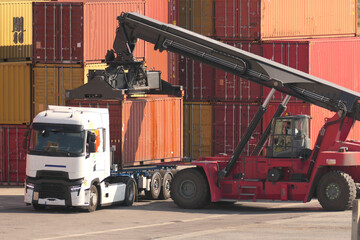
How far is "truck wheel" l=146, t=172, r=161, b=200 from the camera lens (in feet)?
92.0

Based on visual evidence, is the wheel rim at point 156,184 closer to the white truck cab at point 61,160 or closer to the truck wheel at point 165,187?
the truck wheel at point 165,187

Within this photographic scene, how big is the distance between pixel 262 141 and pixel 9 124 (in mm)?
11255

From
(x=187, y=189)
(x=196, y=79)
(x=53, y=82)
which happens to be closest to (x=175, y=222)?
(x=187, y=189)

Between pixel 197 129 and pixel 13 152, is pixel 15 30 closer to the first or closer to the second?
pixel 13 152

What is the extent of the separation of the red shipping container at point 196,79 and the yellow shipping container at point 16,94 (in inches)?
300

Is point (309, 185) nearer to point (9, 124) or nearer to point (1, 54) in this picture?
point (9, 124)

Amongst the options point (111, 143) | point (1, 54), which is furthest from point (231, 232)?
point (1, 54)

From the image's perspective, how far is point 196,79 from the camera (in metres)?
36.6

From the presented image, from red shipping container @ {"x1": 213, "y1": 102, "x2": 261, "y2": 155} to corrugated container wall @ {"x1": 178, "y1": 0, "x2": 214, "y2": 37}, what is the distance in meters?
3.76

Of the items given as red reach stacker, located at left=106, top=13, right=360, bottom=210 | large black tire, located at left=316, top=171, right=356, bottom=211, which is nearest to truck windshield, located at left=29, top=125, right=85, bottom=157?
red reach stacker, located at left=106, top=13, right=360, bottom=210

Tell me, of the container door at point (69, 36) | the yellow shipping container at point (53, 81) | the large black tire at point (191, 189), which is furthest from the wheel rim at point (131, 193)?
the container door at point (69, 36)

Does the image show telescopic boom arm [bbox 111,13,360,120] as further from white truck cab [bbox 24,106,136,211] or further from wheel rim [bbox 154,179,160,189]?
wheel rim [bbox 154,179,160,189]

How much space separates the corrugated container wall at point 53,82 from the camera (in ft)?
104

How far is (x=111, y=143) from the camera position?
89.4 feet
